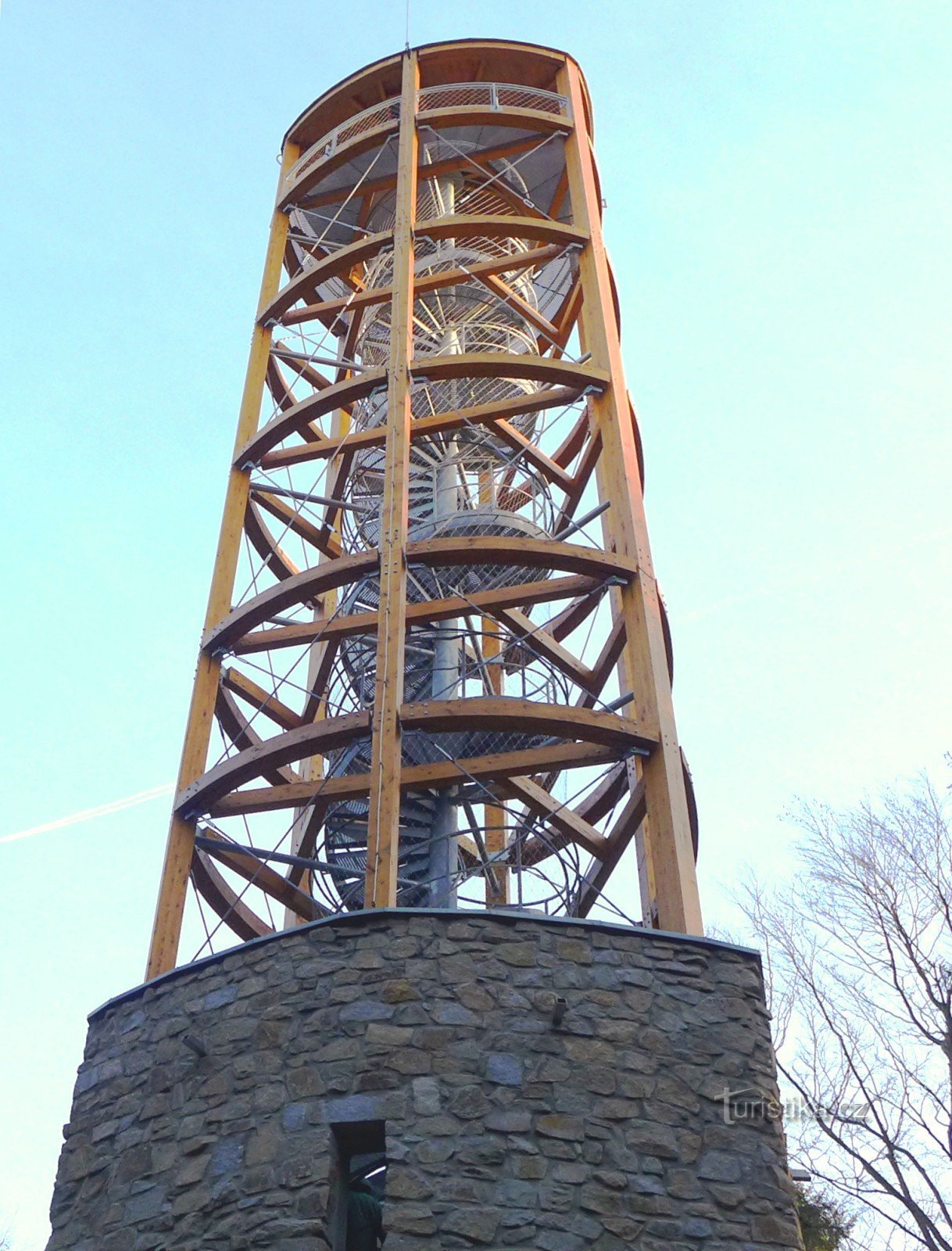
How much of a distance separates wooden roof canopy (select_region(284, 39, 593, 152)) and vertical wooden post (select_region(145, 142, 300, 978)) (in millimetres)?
1202

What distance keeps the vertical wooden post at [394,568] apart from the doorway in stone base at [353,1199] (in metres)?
1.47

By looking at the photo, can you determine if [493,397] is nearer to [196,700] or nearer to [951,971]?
[196,700]

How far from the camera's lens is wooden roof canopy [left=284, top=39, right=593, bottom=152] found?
51.0ft

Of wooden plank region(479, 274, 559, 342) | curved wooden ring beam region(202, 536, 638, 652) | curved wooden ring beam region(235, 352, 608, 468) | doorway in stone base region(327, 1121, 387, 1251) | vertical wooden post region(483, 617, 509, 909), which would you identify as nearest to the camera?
doorway in stone base region(327, 1121, 387, 1251)

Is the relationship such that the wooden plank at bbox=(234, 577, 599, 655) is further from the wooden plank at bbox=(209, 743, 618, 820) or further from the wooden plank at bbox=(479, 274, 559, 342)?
the wooden plank at bbox=(479, 274, 559, 342)

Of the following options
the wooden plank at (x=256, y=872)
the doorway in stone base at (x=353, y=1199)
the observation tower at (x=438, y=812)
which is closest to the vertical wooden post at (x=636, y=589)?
the observation tower at (x=438, y=812)

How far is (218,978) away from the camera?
356 inches

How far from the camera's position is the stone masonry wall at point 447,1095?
7621mm

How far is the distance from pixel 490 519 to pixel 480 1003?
592cm

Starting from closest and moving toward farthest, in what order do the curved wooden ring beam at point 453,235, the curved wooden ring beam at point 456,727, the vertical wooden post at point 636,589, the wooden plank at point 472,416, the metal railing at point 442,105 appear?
the vertical wooden post at point 636,589
the curved wooden ring beam at point 456,727
the wooden plank at point 472,416
the curved wooden ring beam at point 453,235
the metal railing at point 442,105

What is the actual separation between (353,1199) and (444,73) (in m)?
12.2

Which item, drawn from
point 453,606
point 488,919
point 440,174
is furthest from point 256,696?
point 440,174

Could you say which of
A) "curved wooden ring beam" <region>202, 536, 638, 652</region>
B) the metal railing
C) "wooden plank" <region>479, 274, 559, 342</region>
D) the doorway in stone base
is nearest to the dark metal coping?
the doorway in stone base

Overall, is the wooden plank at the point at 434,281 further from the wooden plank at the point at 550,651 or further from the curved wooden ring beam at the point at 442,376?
the wooden plank at the point at 550,651
